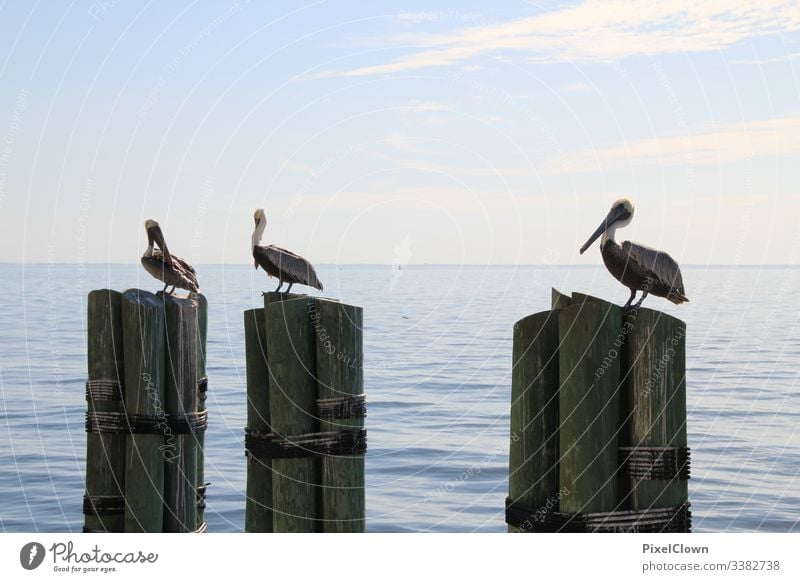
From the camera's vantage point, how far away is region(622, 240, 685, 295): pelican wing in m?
9.67

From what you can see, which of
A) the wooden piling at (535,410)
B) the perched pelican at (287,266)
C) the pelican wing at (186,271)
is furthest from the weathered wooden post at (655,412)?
the pelican wing at (186,271)

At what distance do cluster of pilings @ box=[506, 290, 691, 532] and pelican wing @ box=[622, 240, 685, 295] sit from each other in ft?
7.79

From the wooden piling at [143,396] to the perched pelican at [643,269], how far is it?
403 cm

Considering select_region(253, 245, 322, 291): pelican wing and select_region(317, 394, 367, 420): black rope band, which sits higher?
select_region(253, 245, 322, 291): pelican wing

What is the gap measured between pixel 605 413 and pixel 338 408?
258 cm

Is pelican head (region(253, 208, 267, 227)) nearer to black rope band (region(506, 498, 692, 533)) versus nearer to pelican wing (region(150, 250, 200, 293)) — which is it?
pelican wing (region(150, 250, 200, 293))

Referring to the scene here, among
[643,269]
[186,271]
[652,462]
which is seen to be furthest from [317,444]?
[186,271]

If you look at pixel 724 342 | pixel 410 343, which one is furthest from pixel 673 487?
pixel 724 342

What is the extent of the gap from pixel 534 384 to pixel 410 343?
97.0 feet

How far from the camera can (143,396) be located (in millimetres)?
9891

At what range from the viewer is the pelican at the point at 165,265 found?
14.5m
